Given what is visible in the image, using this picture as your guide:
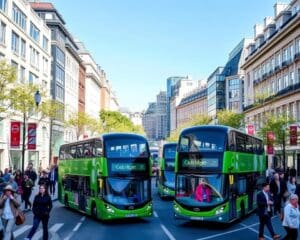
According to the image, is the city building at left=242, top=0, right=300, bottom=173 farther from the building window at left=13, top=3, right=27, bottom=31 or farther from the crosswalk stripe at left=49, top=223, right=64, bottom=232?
the crosswalk stripe at left=49, top=223, right=64, bottom=232

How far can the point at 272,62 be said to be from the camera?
70.1m

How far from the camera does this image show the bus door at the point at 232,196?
19.8m

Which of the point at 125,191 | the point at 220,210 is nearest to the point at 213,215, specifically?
the point at 220,210

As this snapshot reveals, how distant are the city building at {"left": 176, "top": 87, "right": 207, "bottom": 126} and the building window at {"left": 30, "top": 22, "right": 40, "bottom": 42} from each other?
307 ft

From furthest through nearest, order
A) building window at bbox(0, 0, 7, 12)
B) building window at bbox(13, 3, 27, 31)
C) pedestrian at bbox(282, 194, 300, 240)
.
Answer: building window at bbox(13, 3, 27, 31) → building window at bbox(0, 0, 7, 12) → pedestrian at bbox(282, 194, 300, 240)

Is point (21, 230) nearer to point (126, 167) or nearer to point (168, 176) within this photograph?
point (126, 167)

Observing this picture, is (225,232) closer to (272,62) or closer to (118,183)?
(118,183)

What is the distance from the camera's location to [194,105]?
6880 inches

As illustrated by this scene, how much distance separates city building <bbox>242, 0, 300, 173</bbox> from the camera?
59188mm

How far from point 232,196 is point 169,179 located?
14601 mm

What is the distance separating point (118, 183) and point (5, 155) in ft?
109

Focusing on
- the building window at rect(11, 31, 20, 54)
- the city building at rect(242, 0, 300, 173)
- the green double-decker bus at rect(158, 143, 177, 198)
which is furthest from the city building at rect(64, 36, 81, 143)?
the green double-decker bus at rect(158, 143, 177, 198)

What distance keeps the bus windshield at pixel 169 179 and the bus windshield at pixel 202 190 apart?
14291mm

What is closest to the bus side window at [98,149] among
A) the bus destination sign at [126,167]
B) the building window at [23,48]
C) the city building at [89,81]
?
the bus destination sign at [126,167]
